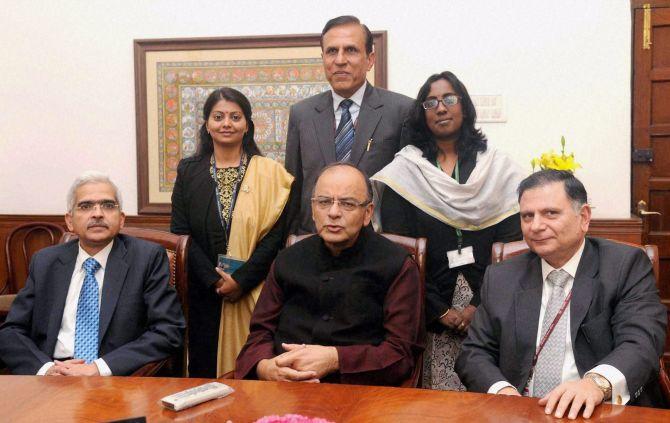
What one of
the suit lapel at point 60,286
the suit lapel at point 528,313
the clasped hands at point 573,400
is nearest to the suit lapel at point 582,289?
the suit lapel at point 528,313

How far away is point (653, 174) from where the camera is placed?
440 centimetres

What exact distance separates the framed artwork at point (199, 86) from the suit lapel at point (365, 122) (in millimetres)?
1286

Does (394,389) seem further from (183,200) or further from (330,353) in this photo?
(183,200)

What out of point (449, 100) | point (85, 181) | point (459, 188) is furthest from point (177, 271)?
point (449, 100)

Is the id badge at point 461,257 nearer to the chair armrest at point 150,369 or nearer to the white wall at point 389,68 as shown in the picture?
the chair armrest at point 150,369

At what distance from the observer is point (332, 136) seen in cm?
311

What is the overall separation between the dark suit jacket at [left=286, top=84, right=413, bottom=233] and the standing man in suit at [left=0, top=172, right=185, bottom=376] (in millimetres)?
785

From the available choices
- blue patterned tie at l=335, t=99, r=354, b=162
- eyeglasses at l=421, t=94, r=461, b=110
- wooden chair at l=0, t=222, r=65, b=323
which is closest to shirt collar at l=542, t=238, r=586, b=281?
eyeglasses at l=421, t=94, r=461, b=110

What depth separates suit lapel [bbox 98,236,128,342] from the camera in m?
2.50

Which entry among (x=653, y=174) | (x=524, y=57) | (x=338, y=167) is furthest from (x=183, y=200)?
(x=653, y=174)

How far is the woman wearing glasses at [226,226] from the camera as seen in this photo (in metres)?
3.09

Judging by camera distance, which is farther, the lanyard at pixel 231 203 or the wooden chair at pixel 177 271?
the lanyard at pixel 231 203

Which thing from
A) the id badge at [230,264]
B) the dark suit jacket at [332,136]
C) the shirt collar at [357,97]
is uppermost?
the shirt collar at [357,97]

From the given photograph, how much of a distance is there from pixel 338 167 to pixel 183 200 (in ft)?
3.38
